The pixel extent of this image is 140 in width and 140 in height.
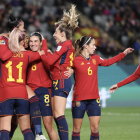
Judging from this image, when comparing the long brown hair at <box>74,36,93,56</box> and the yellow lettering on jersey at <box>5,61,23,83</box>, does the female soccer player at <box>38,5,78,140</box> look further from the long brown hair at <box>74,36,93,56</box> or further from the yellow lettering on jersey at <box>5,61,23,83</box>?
the yellow lettering on jersey at <box>5,61,23,83</box>

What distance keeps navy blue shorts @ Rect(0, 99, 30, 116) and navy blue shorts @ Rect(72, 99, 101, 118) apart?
1115 mm

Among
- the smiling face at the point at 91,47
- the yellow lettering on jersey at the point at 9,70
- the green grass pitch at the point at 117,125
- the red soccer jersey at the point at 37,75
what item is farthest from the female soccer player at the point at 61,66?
the green grass pitch at the point at 117,125

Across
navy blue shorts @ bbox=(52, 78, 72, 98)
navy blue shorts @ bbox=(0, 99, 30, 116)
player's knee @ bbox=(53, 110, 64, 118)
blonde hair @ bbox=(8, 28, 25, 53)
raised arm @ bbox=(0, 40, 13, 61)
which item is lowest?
player's knee @ bbox=(53, 110, 64, 118)

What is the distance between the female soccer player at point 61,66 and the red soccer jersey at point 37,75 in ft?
0.72

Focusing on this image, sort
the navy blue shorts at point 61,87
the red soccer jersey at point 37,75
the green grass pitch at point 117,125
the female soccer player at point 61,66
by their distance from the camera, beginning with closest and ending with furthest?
1. the female soccer player at point 61,66
2. the navy blue shorts at point 61,87
3. the red soccer jersey at point 37,75
4. the green grass pitch at point 117,125

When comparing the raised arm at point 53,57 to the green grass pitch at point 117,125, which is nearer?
the raised arm at point 53,57

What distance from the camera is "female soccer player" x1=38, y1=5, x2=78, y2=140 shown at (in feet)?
19.3

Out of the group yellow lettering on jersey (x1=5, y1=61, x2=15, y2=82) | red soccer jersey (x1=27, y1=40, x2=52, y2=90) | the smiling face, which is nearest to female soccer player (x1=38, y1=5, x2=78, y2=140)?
red soccer jersey (x1=27, y1=40, x2=52, y2=90)

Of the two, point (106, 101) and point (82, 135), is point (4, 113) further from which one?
point (106, 101)

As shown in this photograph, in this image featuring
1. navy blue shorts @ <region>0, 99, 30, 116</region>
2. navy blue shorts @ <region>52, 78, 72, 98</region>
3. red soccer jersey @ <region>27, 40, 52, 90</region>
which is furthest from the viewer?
red soccer jersey @ <region>27, 40, 52, 90</region>

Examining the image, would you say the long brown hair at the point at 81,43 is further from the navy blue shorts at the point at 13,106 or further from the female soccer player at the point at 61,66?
the navy blue shorts at the point at 13,106

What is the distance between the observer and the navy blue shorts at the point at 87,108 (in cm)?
604

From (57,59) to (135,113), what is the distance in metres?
7.42

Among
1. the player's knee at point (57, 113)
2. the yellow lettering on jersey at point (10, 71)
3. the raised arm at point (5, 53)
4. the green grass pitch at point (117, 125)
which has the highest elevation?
the raised arm at point (5, 53)
